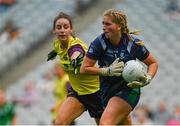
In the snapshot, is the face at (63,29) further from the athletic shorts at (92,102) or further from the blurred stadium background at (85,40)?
the blurred stadium background at (85,40)

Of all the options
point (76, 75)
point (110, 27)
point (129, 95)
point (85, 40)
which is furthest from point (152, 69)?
point (85, 40)

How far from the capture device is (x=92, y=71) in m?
7.40

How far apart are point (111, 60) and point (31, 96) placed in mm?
8357

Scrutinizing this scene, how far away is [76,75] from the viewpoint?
26.6 feet

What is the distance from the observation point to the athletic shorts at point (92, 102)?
828cm

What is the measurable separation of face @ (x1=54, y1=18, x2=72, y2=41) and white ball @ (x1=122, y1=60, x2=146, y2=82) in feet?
3.42

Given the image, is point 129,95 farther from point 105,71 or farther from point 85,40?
point 85,40

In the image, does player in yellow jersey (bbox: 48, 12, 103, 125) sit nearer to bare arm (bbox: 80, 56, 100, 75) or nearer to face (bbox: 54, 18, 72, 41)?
face (bbox: 54, 18, 72, 41)

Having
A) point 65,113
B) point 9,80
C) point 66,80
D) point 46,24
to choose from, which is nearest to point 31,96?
point 9,80

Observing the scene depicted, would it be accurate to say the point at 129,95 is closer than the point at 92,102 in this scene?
Yes

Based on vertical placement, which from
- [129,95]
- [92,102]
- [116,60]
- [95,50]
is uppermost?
[95,50]

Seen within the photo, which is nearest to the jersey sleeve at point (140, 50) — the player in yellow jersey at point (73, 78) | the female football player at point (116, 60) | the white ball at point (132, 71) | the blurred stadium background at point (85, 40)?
the female football player at point (116, 60)

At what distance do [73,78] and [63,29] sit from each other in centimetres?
61

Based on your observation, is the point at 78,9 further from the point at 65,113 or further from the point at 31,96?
the point at 65,113
